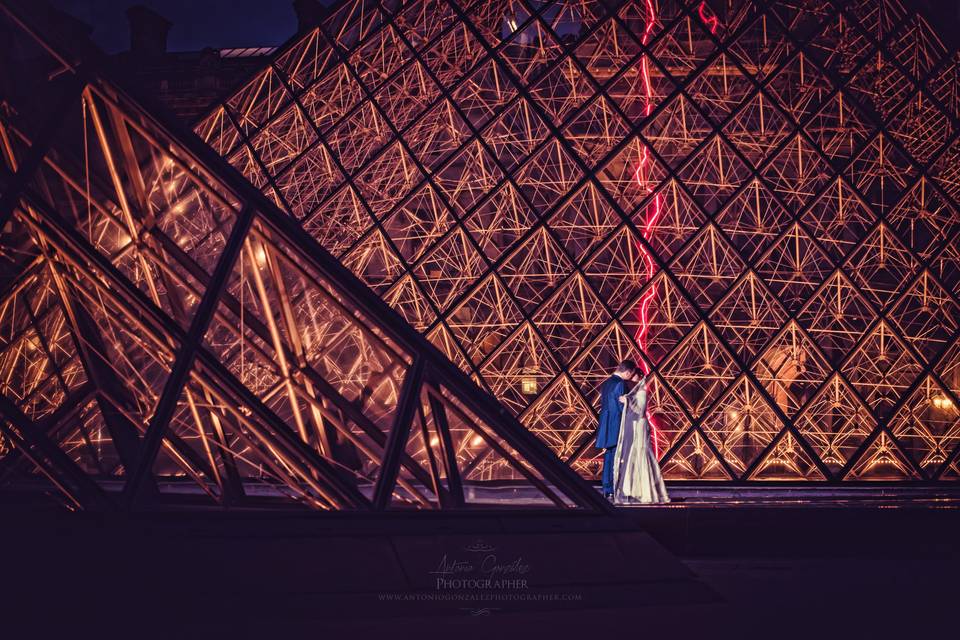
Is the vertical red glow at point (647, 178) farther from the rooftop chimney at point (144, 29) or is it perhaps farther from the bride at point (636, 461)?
the rooftop chimney at point (144, 29)

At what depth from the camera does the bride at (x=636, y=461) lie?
7883 millimetres

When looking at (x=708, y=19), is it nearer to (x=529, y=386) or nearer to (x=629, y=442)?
(x=529, y=386)

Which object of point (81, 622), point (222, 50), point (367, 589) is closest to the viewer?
point (81, 622)

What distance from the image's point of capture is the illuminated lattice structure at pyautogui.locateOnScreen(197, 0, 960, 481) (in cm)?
1245

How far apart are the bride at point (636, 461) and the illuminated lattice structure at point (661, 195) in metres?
3.48

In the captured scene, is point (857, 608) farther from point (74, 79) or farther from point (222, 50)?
point (222, 50)

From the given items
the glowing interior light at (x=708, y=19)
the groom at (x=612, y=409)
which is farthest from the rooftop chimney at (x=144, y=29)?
the groom at (x=612, y=409)

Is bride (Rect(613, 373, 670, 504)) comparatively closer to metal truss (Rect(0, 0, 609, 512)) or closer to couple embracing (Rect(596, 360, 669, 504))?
couple embracing (Rect(596, 360, 669, 504))

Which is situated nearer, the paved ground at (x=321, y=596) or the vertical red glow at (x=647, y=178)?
the paved ground at (x=321, y=596)

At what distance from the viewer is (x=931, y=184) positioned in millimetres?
13219

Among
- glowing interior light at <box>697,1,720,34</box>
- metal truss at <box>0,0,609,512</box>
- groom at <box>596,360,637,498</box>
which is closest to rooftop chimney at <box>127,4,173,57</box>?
glowing interior light at <box>697,1,720,34</box>

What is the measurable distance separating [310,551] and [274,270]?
1896 millimetres

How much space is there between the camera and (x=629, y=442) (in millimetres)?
7996

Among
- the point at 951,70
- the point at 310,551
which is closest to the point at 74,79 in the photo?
the point at 310,551
